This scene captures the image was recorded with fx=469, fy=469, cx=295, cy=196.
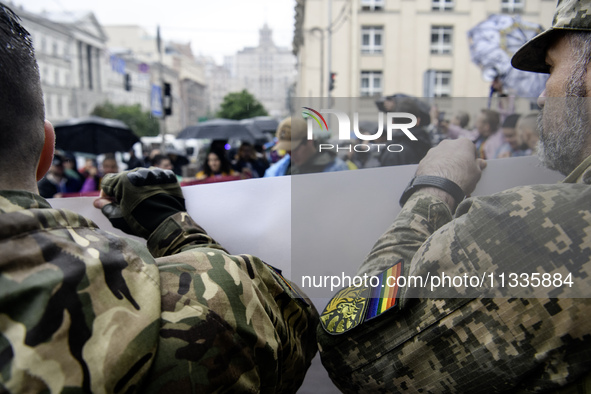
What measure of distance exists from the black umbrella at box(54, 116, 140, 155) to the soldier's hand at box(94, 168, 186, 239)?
25.9ft

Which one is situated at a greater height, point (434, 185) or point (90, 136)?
point (434, 185)

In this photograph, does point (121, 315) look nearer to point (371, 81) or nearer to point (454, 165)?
point (454, 165)

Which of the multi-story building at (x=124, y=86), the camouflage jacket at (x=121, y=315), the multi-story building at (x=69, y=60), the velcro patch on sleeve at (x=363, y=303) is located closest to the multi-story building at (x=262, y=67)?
the multi-story building at (x=124, y=86)

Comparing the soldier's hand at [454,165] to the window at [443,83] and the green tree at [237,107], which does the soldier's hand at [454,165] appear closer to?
the window at [443,83]

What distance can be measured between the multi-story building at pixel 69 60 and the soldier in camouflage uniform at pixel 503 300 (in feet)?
134

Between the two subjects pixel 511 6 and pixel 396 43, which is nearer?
pixel 511 6

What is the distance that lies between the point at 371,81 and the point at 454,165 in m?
23.1

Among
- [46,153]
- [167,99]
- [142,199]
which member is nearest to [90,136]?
[167,99]

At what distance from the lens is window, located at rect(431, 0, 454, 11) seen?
22.7m

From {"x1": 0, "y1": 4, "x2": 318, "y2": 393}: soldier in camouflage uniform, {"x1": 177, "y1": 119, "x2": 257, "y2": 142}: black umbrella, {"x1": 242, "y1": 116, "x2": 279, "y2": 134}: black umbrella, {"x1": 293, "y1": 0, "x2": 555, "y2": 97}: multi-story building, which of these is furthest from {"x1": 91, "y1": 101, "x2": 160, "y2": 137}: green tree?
{"x1": 0, "y1": 4, "x2": 318, "y2": 393}: soldier in camouflage uniform

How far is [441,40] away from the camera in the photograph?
2317 centimetres

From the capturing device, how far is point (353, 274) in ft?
3.72

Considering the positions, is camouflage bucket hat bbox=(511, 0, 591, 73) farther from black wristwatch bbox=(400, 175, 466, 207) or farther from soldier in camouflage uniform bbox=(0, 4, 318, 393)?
soldier in camouflage uniform bbox=(0, 4, 318, 393)

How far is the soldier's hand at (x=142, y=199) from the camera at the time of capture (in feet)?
3.93
